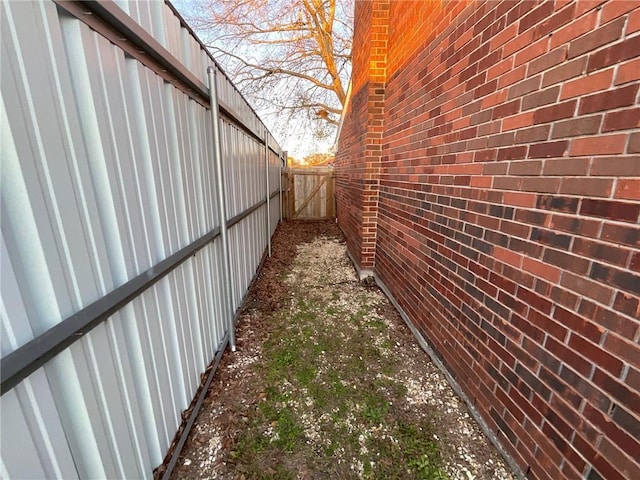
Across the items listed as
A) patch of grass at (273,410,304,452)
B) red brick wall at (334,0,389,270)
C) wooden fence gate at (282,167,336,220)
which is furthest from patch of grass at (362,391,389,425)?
wooden fence gate at (282,167,336,220)

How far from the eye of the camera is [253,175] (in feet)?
14.2

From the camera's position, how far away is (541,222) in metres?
1.43

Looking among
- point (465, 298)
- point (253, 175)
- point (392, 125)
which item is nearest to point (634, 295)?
point (465, 298)

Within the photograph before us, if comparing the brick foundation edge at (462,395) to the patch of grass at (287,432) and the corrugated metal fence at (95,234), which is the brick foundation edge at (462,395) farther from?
the corrugated metal fence at (95,234)

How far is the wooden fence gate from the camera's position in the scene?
10.4m

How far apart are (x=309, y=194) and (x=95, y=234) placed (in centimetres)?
969

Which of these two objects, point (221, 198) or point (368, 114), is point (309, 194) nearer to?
point (368, 114)

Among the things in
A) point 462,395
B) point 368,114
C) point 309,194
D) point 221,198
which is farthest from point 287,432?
point 309,194

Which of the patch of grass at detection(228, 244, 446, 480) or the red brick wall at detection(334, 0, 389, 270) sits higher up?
the red brick wall at detection(334, 0, 389, 270)

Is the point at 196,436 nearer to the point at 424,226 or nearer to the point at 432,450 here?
the point at 432,450

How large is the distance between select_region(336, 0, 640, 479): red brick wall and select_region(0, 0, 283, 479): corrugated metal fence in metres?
1.98

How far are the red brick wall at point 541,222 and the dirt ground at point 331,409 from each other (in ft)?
1.02

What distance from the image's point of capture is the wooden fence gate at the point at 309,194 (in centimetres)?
1037

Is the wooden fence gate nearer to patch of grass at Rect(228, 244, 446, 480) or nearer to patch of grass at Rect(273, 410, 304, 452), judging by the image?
patch of grass at Rect(228, 244, 446, 480)
